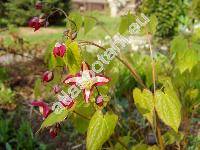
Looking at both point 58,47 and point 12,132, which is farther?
point 12,132

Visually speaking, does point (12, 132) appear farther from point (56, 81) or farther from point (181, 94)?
point (56, 81)

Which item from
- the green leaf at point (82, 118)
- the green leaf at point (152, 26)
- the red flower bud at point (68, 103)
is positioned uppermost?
the green leaf at point (152, 26)

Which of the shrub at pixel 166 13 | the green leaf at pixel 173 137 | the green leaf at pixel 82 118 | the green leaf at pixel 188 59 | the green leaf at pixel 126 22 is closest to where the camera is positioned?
the green leaf at pixel 82 118

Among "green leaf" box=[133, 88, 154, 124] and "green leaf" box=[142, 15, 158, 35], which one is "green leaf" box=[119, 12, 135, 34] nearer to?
"green leaf" box=[142, 15, 158, 35]

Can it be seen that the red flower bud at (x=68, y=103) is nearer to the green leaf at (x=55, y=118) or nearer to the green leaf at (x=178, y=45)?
the green leaf at (x=55, y=118)

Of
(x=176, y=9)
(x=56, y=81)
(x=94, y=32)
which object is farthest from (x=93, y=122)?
(x=94, y=32)

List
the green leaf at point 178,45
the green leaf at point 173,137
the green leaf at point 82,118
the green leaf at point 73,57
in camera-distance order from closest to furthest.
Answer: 1. the green leaf at point 73,57
2. the green leaf at point 82,118
3. the green leaf at point 178,45
4. the green leaf at point 173,137

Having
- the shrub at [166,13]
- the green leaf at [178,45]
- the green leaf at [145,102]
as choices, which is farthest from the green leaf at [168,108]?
the shrub at [166,13]
